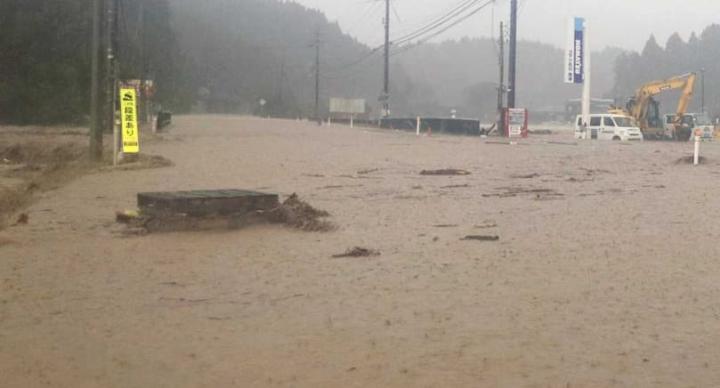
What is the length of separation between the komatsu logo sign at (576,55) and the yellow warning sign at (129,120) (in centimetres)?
3788

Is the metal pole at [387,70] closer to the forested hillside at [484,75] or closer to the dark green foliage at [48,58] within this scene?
the dark green foliage at [48,58]

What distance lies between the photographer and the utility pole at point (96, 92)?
82.3 feet

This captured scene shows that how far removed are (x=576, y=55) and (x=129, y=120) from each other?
38682mm

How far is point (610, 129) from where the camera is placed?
51.6 meters

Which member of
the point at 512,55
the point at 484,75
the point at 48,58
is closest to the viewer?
the point at 512,55

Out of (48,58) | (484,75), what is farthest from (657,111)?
(484,75)

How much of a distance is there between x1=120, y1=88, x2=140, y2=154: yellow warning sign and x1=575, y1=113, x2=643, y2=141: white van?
33.4 metres

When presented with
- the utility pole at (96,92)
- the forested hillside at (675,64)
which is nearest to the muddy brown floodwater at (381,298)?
the utility pole at (96,92)

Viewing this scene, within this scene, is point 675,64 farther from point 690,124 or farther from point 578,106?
point 690,124

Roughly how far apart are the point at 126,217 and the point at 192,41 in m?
117

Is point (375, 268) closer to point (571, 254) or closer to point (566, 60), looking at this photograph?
point (571, 254)

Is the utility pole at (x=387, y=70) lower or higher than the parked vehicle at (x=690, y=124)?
higher

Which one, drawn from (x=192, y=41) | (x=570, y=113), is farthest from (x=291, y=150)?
(x=192, y=41)

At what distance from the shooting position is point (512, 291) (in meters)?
8.55
